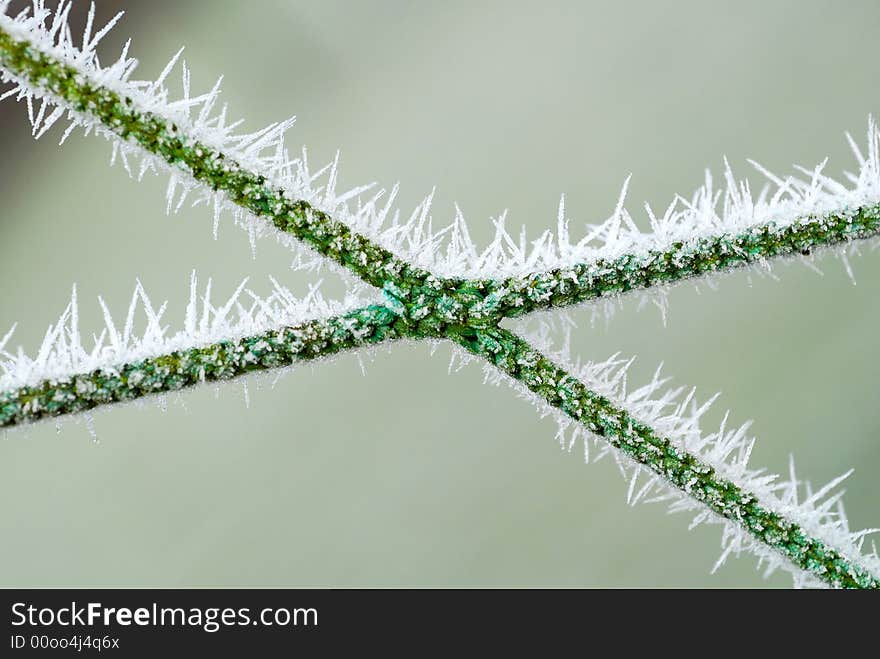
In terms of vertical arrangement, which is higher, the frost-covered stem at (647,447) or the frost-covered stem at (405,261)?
the frost-covered stem at (405,261)

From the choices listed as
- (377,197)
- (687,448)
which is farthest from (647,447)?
(377,197)

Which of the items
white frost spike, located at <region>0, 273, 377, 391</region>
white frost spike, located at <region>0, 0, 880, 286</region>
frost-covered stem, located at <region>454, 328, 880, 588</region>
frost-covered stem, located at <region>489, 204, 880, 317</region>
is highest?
white frost spike, located at <region>0, 0, 880, 286</region>

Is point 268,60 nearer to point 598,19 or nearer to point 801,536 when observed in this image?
point 598,19

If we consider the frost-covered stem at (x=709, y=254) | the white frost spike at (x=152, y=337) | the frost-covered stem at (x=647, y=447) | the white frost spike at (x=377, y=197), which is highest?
the white frost spike at (x=377, y=197)

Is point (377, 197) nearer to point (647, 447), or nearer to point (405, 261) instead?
point (405, 261)
